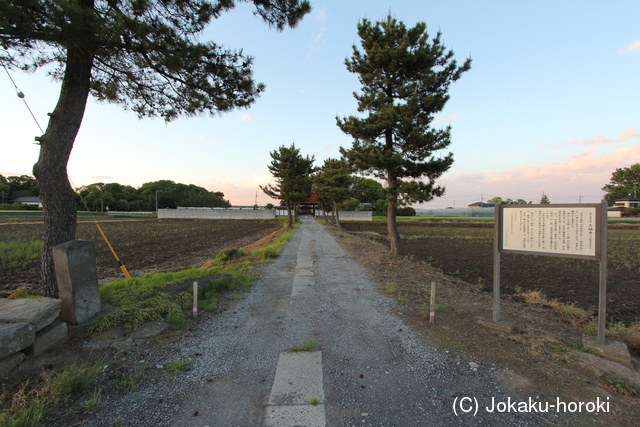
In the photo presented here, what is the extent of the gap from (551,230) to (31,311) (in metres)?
6.43

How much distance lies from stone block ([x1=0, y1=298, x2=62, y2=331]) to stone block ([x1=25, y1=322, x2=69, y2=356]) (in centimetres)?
11

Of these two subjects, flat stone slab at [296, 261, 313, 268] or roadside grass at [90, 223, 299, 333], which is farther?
flat stone slab at [296, 261, 313, 268]

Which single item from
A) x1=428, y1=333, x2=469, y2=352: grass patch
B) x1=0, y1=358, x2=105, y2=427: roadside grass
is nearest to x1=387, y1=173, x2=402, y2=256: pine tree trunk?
x1=428, y1=333, x2=469, y2=352: grass patch

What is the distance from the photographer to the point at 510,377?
3014 millimetres

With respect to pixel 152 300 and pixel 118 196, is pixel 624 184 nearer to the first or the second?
pixel 152 300

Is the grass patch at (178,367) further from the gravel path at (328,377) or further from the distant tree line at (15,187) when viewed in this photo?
the distant tree line at (15,187)

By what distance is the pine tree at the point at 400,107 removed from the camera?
398 inches

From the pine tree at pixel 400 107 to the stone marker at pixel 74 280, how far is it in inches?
336

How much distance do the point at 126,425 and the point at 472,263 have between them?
534 inches

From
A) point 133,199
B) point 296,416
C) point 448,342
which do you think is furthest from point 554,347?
point 133,199

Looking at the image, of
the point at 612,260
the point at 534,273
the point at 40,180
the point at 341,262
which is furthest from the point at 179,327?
the point at 612,260

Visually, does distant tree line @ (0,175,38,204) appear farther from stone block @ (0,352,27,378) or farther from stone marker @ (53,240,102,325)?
stone block @ (0,352,27,378)

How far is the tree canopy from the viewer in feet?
240

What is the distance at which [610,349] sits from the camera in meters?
3.51
